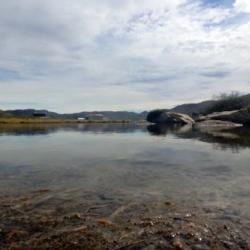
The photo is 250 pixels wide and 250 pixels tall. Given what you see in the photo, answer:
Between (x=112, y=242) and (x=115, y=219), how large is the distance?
1542 mm

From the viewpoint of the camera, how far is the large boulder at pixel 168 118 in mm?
103438

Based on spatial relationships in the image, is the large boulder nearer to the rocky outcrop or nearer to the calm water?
the rocky outcrop

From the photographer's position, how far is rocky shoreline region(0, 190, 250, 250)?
762cm

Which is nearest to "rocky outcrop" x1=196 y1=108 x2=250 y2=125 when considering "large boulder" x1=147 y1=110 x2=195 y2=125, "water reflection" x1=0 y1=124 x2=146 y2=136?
"large boulder" x1=147 y1=110 x2=195 y2=125

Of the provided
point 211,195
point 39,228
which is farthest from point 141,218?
point 211,195

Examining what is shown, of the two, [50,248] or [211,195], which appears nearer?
[50,248]

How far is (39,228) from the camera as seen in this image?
8539 mm

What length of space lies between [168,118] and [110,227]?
363 ft

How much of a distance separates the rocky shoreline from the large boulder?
9148 cm

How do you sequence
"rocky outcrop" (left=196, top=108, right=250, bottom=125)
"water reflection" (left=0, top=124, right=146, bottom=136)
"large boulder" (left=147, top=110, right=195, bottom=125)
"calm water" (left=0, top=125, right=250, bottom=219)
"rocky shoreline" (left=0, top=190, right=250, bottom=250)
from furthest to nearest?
"large boulder" (left=147, top=110, right=195, bottom=125)
"rocky outcrop" (left=196, top=108, right=250, bottom=125)
"water reflection" (left=0, top=124, right=146, bottom=136)
"calm water" (left=0, top=125, right=250, bottom=219)
"rocky shoreline" (left=0, top=190, right=250, bottom=250)

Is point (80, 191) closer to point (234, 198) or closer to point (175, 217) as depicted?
point (175, 217)

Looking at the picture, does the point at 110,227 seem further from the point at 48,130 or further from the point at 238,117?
the point at 238,117

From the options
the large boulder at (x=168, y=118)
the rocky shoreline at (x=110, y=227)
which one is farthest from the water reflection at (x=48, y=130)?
the rocky shoreline at (x=110, y=227)

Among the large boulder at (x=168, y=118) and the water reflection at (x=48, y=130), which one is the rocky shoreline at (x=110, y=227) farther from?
the large boulder at (x=168, y=118)
